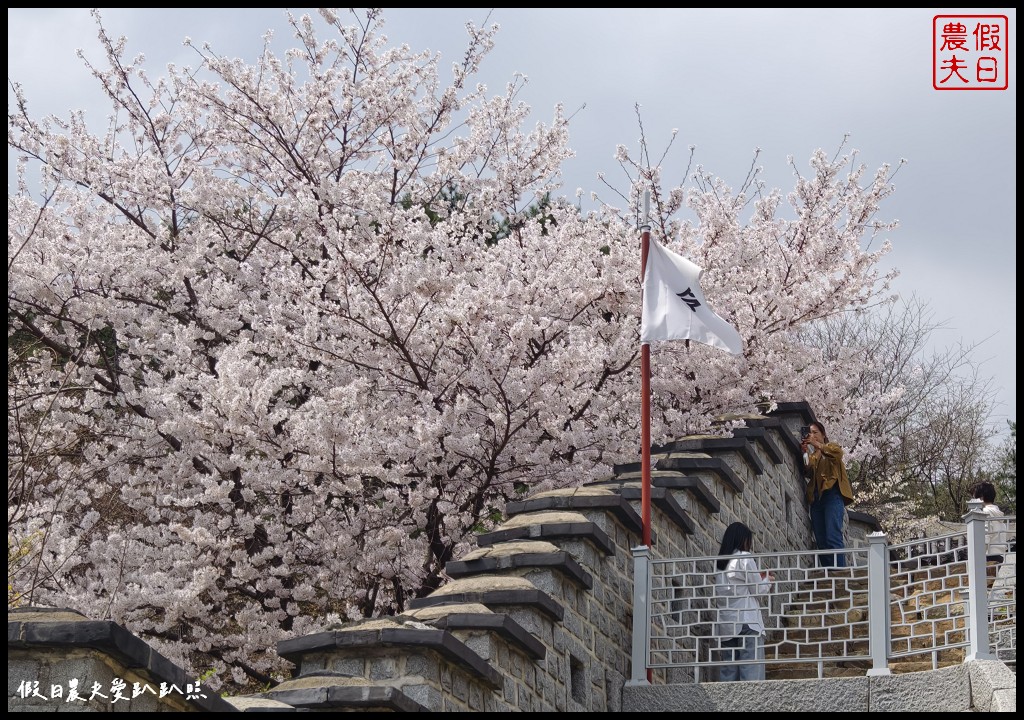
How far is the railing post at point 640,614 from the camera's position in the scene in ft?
29.7

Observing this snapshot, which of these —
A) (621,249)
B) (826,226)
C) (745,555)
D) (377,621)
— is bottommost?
(377,621)

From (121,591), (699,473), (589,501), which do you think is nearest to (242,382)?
(121,591)

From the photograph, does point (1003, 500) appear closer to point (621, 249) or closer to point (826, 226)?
point (826, 226)

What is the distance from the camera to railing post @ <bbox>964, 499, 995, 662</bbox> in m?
8.05

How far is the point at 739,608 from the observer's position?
895cm

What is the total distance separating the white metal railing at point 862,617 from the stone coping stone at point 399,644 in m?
2.27

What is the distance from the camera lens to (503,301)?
11.7 m

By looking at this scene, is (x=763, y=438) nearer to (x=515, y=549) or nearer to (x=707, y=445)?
(x=707, y=445)

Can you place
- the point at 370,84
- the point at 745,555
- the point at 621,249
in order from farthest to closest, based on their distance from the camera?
1. the point at 370,84
2. the point at 621,249
3. the point at 745,555

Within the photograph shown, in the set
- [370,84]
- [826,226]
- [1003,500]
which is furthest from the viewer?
[1003,500]

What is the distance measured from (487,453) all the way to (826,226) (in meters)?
6.12

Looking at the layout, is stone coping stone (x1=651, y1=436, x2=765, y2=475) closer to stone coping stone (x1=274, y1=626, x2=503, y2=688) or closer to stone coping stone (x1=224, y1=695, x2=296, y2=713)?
stone coping stone (x1=274, y1=626, x2=503, y2=688)

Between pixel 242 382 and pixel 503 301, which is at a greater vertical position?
pixel 503 301

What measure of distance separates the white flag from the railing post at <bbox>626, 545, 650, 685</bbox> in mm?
1915
